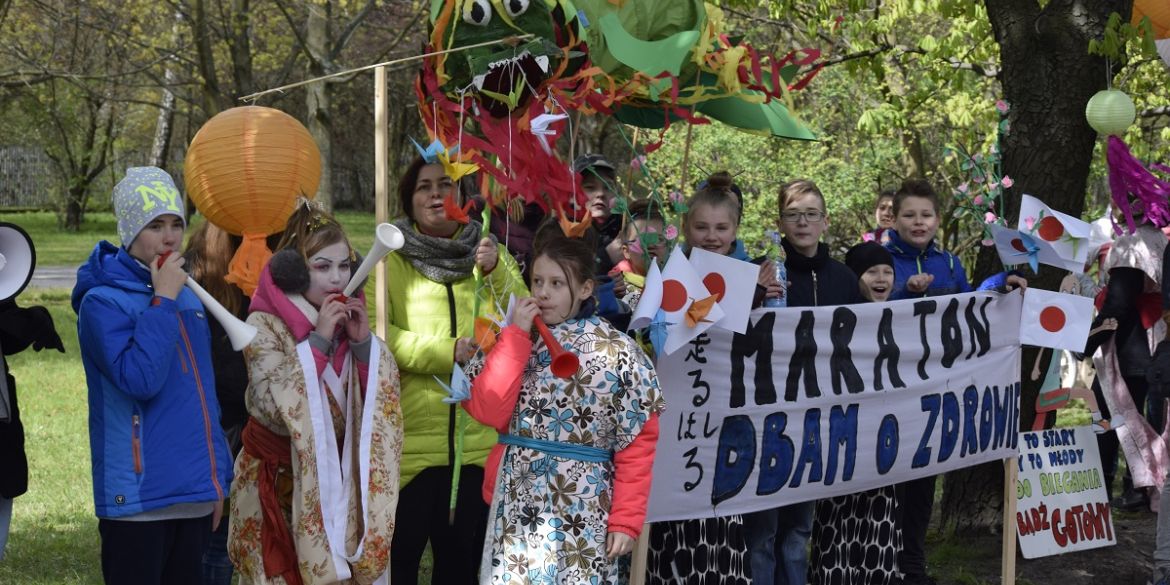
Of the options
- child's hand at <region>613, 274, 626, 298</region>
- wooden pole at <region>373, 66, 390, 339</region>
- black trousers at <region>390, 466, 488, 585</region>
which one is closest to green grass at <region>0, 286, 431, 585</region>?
black trousers at <region>390, 466, 488, 585</region>

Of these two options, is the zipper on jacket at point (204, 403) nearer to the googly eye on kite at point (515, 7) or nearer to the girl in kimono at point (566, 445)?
the girl in kimono at point (566, 445)

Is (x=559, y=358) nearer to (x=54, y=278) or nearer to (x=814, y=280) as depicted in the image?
(x=814, y=280)

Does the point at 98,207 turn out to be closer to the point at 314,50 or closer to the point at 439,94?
the point at 314,50

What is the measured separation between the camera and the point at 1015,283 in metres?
5.97

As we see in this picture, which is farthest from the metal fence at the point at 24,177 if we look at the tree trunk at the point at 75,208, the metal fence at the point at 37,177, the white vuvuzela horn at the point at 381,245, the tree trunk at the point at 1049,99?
the white vuvuzela horn at the point at 381,245

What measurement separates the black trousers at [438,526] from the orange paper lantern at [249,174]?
2.98ft

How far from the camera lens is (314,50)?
53.9 feet

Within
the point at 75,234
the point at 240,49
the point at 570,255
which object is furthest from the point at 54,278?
the point at 570,255

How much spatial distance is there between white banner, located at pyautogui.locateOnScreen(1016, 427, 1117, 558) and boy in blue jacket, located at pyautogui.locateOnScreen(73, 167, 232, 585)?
3.92 metres

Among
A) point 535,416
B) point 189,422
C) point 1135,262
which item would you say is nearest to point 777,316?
point 535,416

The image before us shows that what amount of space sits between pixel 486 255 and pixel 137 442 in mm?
1260

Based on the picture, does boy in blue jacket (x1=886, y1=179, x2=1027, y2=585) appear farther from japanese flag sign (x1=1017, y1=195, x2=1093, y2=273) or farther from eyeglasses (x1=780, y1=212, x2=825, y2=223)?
eyeglasses (x1=780, y1=212, x2=825, y2=223)

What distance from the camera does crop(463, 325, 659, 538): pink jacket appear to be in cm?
392

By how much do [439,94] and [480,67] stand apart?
0.18 m
